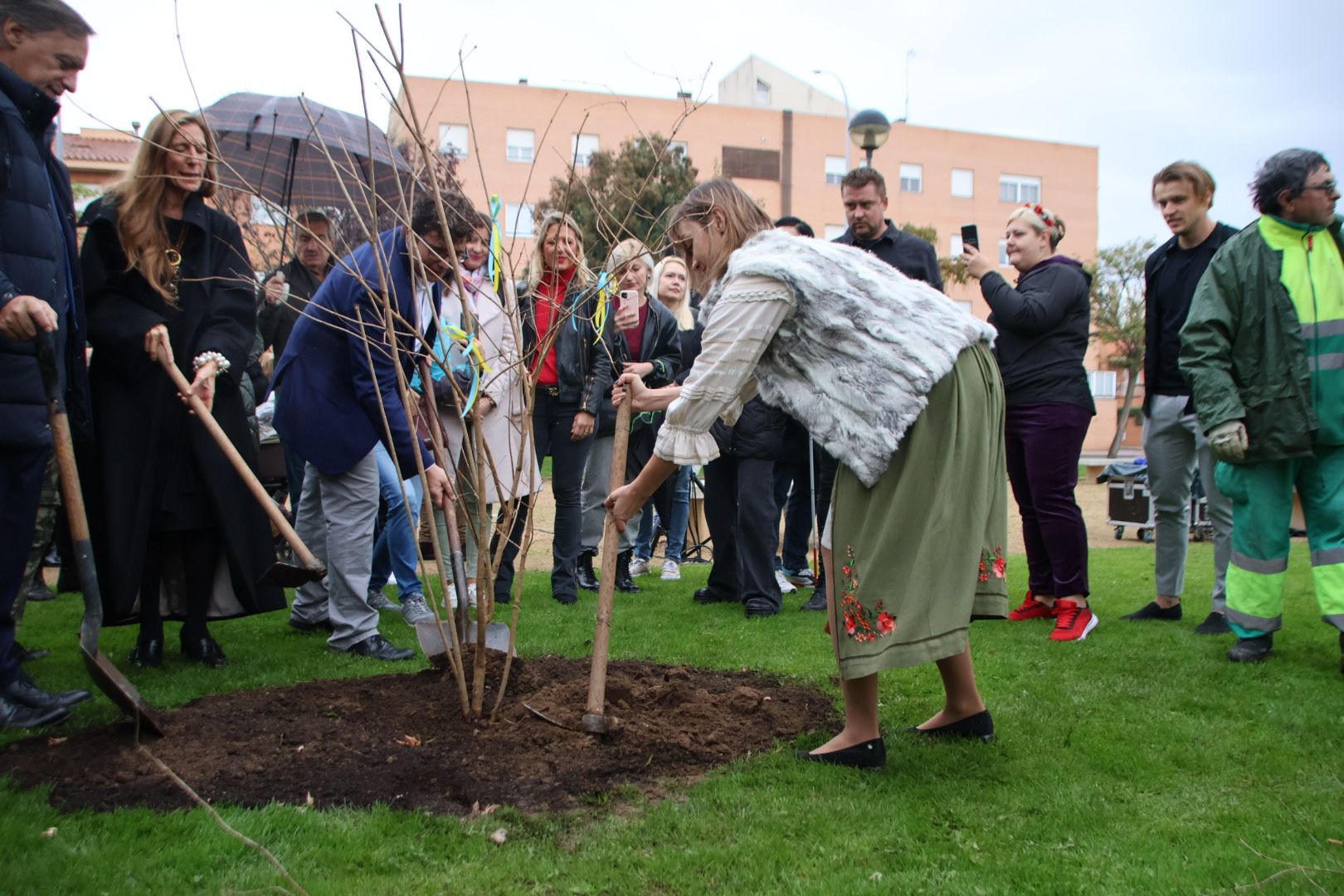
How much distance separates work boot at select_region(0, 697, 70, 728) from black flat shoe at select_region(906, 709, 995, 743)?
3205 mm

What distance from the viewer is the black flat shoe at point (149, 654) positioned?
4.83 m

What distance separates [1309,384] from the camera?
186 inches

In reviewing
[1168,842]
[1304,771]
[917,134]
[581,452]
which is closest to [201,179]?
[581,452]

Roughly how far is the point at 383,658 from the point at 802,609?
260 cm

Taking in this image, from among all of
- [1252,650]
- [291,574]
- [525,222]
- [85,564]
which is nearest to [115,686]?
[85,564]

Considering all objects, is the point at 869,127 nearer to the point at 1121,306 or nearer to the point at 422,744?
the point at 422,744

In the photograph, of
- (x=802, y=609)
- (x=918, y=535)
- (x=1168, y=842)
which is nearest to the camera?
(x=1168, y=842)

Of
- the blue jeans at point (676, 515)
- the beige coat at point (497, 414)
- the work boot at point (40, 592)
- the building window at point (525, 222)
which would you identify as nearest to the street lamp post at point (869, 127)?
the building window at point (525, 222)

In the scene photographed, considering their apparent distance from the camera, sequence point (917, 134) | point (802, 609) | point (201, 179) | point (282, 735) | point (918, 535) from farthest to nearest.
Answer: point (917, 134)
point (802, 609)
point (201, 179)
point (282, 735)
point (918, 535)

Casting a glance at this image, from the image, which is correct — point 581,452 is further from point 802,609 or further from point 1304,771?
point 1304,771

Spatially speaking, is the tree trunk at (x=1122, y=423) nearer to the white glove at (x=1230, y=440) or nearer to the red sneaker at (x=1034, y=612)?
the red sneaker at (x=1034, y=612)

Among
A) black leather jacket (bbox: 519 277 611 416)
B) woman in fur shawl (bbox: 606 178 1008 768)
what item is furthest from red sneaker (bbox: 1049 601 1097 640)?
black leather jacket (bbox: 519 277 611 416)

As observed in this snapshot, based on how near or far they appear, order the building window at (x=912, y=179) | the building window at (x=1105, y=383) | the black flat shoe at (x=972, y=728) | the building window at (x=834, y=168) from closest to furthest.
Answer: the black flat shoe at (x=972, y=728), the building window at (x=834, y=168), the building window at (x=912, y=179), the building window at (x=1105, y=383)

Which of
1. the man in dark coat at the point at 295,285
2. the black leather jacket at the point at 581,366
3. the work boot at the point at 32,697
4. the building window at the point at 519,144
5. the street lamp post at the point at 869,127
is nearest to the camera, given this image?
the work boot at the point at 32,697
